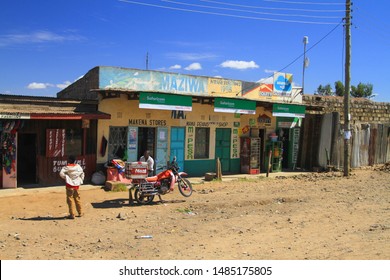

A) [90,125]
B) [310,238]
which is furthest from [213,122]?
[310,238]

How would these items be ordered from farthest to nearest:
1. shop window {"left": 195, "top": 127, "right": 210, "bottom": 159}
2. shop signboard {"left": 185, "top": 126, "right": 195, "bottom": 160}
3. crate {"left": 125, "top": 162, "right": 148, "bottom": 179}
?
shop window {"left": 195, "top": 127, "right": 210, "bottom": 159} < shop signboard {"left": 185, "top": 126, "right": 195, "bottom": 160} < crate {"left": 125, "top": 162, "right": 148, "bottom": 179}

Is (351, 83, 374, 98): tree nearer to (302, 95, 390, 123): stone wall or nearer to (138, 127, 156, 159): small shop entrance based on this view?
(302, 95, 390, 123): stone wall

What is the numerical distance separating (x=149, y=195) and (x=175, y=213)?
3.98 ft

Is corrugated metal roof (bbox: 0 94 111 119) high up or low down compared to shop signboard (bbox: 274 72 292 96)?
down

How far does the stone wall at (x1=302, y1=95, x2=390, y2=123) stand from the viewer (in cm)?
2148

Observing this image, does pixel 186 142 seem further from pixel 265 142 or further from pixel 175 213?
pixel 175 213

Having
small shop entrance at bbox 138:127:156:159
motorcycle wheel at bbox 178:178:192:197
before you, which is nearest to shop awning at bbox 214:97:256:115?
small shop entrance at bbox 138:127:156:159

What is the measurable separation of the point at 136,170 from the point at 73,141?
4.02 meters

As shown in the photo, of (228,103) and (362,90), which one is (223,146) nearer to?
(228,103)

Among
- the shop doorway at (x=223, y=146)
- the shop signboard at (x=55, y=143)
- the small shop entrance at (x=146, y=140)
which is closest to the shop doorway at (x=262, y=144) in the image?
the shop doorway at (x=223, y=146)

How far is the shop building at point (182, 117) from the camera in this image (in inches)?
572

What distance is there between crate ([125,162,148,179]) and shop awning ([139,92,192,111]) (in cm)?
348

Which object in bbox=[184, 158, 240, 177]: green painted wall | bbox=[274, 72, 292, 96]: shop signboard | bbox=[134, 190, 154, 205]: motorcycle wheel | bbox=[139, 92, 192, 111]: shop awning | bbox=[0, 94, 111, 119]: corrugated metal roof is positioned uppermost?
bbox=[274, 72, 292, 96]: shop signboard

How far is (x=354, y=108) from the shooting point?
2297 cm
